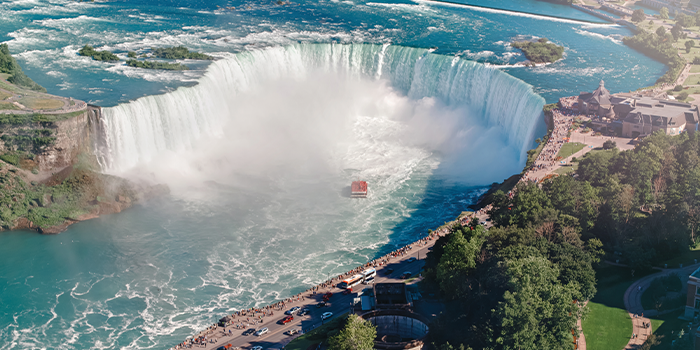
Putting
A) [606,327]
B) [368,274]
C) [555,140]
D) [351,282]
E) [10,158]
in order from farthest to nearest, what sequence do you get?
[555,140] < [10,158] < [368,274] < [351,282] < [606,327]

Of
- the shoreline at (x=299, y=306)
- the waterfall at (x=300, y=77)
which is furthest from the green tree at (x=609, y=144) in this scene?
the shoreline at (x=299, y=306)

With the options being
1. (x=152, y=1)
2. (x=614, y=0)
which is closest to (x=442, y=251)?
(x=152, y=1)

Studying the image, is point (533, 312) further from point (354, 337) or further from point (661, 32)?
point (661, 32)

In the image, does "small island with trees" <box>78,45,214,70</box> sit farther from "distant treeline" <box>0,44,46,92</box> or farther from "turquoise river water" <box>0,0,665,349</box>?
"distant treeline" <box>0,44,46,92</box>

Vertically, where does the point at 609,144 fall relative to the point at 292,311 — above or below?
above

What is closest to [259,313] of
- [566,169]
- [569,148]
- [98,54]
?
[566,169]

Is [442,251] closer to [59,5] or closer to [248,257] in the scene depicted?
[248,257]
